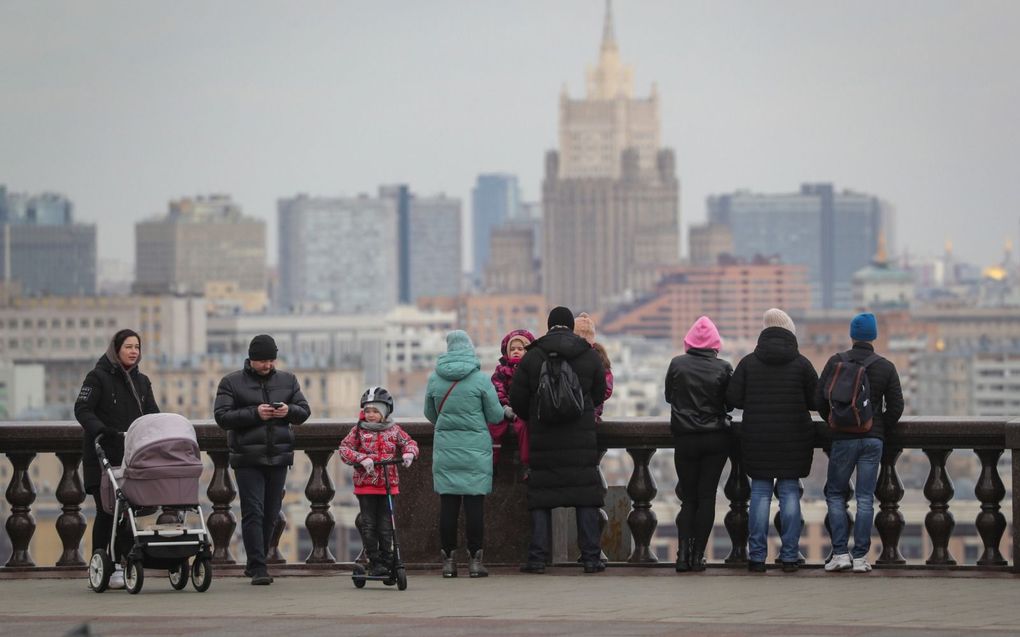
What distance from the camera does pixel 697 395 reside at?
13.6 metres

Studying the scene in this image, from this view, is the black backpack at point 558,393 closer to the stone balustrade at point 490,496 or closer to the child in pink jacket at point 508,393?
the child in pink jacket at point 508,393

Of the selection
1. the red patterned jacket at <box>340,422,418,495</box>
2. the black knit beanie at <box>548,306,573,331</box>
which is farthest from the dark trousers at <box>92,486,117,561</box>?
the black knit beanie at <box>548,306,573,331</box>

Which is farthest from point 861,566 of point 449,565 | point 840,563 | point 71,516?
point 71,516

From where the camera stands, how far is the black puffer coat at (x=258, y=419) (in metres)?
13.3

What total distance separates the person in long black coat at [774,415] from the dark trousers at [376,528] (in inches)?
77.7

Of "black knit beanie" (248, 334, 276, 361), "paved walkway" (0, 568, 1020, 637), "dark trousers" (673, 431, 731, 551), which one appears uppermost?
"black knit beanie" (248, 334, 276, 361)

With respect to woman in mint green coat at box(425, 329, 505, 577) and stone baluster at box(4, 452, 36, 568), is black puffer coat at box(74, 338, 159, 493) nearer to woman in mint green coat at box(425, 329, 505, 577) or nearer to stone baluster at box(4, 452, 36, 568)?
stone baluster at box(4, 452, 36, 568)

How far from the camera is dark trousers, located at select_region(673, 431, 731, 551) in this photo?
44.7ft

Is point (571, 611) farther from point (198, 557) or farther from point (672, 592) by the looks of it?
point (198, 557)

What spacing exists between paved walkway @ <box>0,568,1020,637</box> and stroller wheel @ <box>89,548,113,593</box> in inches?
2.4

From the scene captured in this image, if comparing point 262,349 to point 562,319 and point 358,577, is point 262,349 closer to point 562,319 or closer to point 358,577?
A: point 358,577

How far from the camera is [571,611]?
11758 mm

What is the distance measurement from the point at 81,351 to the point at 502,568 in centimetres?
17778

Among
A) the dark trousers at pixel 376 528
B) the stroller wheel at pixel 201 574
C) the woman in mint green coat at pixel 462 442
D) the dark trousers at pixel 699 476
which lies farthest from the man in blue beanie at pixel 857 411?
the stroller wheel at pixel 201 574
